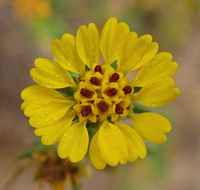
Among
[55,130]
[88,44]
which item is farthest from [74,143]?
[88,44]

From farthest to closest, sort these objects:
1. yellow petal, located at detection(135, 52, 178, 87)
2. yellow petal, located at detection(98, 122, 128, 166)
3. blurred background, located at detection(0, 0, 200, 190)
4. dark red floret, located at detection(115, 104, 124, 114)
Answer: blurred background, located at detection(0, 0, 200, 190), dark red floret, located at detection(115, 104, 124, 114), yellow petal, located at detection(135, 52, 178, 87), yellow petal, located at detection(98, 122, 128, 166)

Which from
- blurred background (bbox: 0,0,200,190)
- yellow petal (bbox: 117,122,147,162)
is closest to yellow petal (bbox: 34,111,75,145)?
yellow petal (bbox: 117,122,147,162)

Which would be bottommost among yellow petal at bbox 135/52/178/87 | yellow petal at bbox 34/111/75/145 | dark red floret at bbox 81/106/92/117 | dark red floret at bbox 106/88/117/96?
yellow petal at bbox 34/111/75/145

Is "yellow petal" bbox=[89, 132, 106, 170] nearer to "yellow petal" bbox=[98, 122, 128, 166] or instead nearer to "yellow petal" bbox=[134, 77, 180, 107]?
"yellow petal" bbox=[98, 122, 128, 166]

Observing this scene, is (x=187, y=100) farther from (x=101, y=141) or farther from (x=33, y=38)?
(x=101, y=141)

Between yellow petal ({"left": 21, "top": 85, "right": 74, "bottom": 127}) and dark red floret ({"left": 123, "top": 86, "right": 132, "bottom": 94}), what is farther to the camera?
dark red floret ({"left": 123, "top": 86, "right": 132, "bottom": 94})

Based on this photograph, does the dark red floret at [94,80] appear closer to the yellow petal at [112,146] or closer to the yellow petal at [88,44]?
the yellow petal at [88,44]

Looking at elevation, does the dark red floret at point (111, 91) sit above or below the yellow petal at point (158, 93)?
below

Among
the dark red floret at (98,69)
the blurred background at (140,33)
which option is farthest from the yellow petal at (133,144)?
the blurred background at (140,33)
